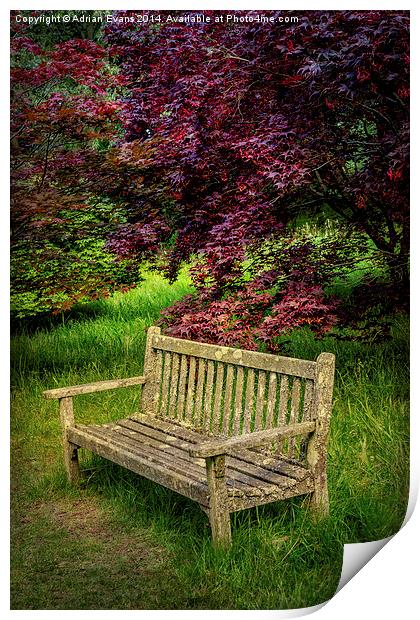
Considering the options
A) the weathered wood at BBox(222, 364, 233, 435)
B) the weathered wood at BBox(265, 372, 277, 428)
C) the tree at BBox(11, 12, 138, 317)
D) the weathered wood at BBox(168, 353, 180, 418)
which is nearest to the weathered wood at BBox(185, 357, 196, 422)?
the weathered wood at BBox(168, 353, 180, 418)

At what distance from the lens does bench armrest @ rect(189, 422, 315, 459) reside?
2.74 metres

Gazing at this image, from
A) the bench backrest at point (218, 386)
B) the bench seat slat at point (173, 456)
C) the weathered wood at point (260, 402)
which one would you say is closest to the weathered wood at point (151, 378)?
the bench backrest at point (218, 386)

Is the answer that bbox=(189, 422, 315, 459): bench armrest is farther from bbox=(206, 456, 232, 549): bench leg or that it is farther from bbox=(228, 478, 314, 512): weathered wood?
bbox=(228, 478, 314, 512): weathered wood

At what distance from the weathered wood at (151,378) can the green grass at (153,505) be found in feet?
0.76

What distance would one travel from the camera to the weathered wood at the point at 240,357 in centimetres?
317

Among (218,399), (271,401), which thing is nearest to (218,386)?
(218,399)

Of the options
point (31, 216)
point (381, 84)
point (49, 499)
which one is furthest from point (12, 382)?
point (381, 84)

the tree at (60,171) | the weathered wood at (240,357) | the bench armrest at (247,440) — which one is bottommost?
the bench armrest at (247,440)

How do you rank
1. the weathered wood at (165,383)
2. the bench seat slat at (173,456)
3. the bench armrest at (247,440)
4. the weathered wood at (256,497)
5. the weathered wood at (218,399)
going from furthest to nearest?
the weathered wood at (165,383)
the weathered wood at (218,399)
the bench seat slat at (173,456)
the weathered wood at (256,497)
the bench armrest at (247,440)

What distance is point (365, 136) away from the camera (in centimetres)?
390

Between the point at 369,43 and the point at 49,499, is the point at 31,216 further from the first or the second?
the point at 369,43

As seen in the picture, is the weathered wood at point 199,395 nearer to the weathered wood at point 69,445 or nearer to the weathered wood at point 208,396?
the weathered wood at point 208,396

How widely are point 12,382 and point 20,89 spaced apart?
155 cm

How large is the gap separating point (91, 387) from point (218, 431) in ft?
2.50
